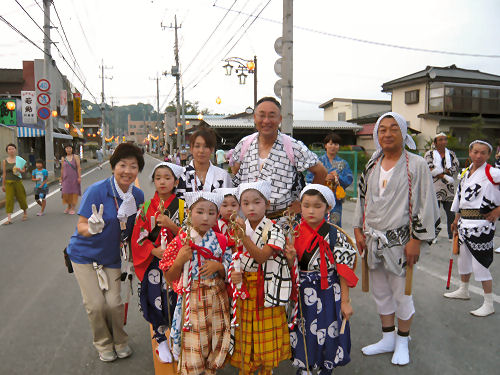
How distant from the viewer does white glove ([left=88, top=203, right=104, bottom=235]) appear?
9.10 feet

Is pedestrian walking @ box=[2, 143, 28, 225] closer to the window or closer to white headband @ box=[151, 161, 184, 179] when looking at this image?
white headband @ box=[151, 161, 184, 179]

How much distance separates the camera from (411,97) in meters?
26.9

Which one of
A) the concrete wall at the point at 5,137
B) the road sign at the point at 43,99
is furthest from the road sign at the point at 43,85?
the concrete wall at the point at 5,137

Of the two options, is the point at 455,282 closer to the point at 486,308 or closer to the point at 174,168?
the point at 486,308

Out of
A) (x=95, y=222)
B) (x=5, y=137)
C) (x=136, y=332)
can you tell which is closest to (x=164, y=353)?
(x=136, y=332)

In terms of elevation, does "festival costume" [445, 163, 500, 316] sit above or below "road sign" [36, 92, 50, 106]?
below

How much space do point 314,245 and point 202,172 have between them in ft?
3.80

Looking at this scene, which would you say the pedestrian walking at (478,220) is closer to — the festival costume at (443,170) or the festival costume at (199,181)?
the festival costume at (443,170)

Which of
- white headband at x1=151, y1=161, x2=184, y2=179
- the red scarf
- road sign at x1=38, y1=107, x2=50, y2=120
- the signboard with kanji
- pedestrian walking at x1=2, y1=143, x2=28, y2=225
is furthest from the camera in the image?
the signboard with kanji

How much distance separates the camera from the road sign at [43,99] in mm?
15820

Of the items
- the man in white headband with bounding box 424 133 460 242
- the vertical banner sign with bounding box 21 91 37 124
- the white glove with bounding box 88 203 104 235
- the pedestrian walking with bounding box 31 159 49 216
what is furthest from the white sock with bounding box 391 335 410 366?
the vertical banner sign with bounding box 21 91 37 124

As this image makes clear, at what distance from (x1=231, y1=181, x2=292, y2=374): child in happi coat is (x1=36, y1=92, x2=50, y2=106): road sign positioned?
640 inches

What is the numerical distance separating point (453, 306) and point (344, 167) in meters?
2.29

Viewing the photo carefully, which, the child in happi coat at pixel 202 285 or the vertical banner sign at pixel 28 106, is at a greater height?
the vertical banner sign at pixel 28 106
